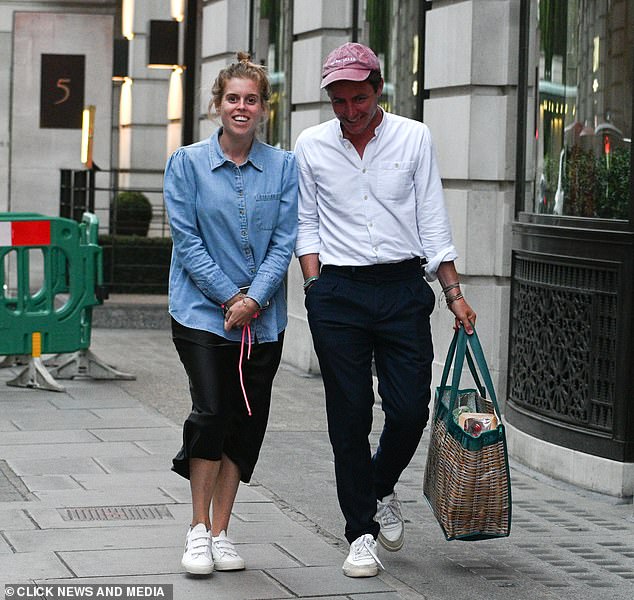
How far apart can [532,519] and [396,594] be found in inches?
63.2

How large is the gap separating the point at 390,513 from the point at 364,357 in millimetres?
702

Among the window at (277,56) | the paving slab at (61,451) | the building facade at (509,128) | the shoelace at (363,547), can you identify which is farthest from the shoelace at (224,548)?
the window at (277,56)

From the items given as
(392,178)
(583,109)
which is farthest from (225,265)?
(583,109)

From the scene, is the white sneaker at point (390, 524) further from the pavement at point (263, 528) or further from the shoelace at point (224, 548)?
the shoelace at point (224, 548)

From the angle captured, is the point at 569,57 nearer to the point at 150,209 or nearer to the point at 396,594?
the point at 396,594

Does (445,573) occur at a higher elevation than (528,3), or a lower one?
lower

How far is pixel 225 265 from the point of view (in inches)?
219

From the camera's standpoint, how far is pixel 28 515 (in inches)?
260

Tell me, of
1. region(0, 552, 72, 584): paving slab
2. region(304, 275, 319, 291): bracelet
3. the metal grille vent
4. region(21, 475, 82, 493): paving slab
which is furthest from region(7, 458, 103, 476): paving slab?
region(304, 275, 319, 291): bracelet

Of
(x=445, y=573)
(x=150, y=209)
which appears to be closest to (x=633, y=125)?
(x=445, y=573)

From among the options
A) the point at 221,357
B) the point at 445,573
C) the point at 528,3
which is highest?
the point at 528,3

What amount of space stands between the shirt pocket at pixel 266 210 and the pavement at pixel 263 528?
1309 millimetres

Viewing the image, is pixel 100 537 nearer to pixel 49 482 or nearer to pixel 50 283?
pixel 49 482

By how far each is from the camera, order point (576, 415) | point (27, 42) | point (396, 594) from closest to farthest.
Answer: point (396, 594) < point (576, 415) < point (27, 42)
